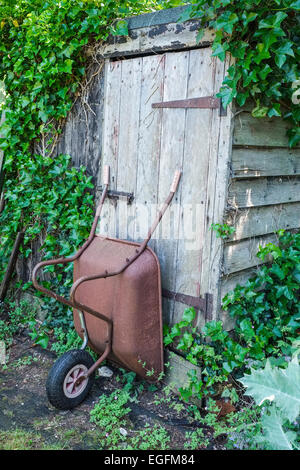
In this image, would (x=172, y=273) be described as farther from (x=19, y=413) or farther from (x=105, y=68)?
(x=105, y=68)

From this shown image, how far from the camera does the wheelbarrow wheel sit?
272cm

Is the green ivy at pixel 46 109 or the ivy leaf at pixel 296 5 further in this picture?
the green ivy at pixel 46 109

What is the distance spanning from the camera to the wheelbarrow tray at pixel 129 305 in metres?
2.76

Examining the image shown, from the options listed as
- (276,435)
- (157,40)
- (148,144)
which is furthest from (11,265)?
(276,435)

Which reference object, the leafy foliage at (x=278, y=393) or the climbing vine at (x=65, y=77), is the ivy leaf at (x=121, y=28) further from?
the leafy foliage at (x=278, y=393)

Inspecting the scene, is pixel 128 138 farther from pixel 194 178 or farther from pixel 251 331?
pixel 251 331

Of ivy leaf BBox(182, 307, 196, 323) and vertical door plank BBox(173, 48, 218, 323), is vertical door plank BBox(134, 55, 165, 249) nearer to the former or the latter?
vertical door plank BBox(173, 48, 218, 323)

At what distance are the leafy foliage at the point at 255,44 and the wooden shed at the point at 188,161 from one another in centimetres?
12

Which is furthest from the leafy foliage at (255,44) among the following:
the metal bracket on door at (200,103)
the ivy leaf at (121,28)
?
the ivy leaf at (121,28)

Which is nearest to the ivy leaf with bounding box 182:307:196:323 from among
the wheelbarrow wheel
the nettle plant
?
the nettle plant

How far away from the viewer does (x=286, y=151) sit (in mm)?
3154

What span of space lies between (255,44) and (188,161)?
0.78 meters
